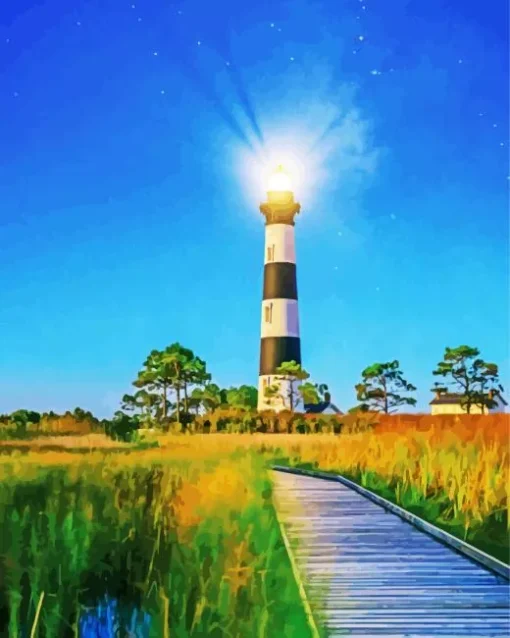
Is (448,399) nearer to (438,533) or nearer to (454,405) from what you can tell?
(454,405)

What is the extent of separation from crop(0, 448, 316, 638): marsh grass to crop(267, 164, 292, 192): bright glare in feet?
4.21

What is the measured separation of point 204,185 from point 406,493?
1807 millimetres

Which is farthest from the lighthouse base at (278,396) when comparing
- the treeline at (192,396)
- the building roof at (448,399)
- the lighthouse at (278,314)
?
the building roof at (448,399)

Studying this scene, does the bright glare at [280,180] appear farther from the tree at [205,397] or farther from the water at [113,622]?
the water at [113,622]

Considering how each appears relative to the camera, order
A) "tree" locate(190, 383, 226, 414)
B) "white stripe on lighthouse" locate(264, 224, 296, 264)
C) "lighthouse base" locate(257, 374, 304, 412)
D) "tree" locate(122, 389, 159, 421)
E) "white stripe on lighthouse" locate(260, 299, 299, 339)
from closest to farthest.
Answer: "tree" locate(122, 389, 159, 421) → "tree" locate(190, 383, 226, 414) → "lighthouse base" locate(257, 374, 304, 412) → "white stripe on lighthouse" locate(264, 224, 296, 264) → "white stripe on lighthouse" locate(260, 299, 299, 339)

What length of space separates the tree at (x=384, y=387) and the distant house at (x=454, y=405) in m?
0.27

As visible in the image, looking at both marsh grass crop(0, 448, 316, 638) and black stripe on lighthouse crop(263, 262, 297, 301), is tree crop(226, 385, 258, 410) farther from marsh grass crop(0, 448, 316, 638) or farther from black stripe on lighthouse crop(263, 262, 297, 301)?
black stripe on lighthouse crop(263, 262, 297, 301)

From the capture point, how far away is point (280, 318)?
7.65m

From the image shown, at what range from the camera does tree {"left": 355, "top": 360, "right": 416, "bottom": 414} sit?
3.82 metres

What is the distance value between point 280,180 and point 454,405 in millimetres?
2227

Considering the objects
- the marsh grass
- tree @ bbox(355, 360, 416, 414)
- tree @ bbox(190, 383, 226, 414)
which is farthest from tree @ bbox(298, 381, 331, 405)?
the marsh grass

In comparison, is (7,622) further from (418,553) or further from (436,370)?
(436,370)

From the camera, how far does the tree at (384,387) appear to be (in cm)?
382

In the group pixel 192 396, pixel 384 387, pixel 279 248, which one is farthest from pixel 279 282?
pixel 192 396
